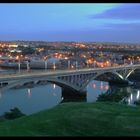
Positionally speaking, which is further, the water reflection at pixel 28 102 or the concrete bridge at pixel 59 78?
the concrete bridge at pixel 59 78

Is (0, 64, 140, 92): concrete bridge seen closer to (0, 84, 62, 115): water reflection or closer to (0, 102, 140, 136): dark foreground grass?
(0, 84, 62, 115): water reflection

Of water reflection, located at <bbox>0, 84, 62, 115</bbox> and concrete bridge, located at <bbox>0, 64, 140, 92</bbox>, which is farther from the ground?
concrete bridge, located at <bbox>0, 64, 140, 92</bbox>

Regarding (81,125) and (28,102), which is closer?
(81,125)

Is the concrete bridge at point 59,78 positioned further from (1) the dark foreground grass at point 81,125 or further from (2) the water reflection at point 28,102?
(1) the dark foreground grass at point 81,125

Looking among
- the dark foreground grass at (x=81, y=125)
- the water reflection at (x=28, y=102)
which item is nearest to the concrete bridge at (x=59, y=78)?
the water reflection at (x=28, y=102)

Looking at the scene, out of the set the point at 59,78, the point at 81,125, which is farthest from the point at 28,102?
the point at 81,125

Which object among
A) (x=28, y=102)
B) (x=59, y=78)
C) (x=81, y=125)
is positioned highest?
(x=81, y=125)

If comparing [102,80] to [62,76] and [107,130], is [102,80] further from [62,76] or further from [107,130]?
[107,130]

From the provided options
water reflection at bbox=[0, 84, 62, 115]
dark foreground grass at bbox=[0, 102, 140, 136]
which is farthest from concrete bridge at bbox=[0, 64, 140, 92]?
dark foreground grass at bbox=[0, 102, 140, 136]

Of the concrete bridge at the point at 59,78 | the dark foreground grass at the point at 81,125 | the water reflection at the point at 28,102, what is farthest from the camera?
the concrete bridge at the point at 59,78

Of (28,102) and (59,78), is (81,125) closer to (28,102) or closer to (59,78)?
(28,102)

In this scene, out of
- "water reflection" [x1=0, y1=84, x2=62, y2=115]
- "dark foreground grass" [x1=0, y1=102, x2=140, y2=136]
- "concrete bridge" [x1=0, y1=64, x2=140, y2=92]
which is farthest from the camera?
"concrete bridge" [x1=0, y1=64, x2=140, y2=92]
